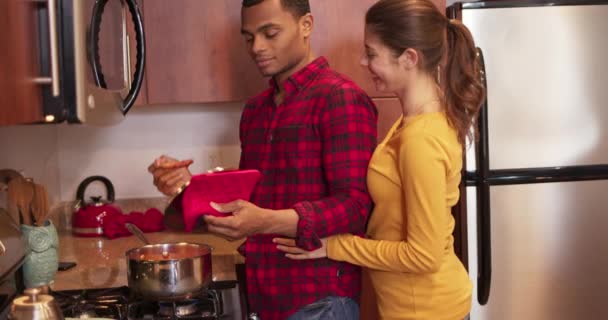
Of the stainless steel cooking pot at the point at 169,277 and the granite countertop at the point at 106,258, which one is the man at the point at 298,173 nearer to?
the stainless steel cooking pot at the point at 169,277

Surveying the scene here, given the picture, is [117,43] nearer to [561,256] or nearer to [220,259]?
[220,259]

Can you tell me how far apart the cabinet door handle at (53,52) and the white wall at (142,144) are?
186 cm

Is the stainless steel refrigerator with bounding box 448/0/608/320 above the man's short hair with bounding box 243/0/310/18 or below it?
below

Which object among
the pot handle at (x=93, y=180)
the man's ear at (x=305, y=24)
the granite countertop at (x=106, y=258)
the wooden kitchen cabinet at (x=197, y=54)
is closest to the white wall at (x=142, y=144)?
the pot handle at (x=93, y=180)

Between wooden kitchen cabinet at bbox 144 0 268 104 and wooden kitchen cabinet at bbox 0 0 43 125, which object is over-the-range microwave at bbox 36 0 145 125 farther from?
wooden kitchen cabinet at bbox 144 0 268 104

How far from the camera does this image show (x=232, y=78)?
2375 millimetres

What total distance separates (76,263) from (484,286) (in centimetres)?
121

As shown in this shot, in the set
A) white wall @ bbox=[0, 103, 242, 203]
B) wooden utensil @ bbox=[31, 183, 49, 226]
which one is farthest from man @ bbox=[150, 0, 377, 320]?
→ white wall @ bbox=[0, 103, 242, 203]

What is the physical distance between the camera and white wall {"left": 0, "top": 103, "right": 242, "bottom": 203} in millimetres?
2803

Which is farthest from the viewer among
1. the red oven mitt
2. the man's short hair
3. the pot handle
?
the pot handle

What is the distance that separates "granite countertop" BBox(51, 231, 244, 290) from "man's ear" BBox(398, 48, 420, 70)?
0.66 m

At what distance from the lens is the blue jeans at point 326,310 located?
5.62 ft

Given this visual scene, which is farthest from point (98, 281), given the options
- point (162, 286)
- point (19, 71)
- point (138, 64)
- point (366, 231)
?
point (19, 71)

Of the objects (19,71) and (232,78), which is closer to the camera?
(19,71)
